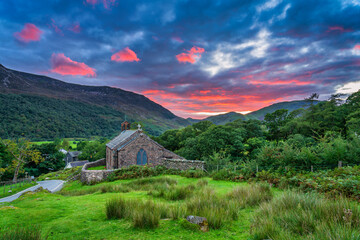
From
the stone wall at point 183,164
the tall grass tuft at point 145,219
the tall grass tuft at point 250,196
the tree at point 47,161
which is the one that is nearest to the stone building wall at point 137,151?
the stone wall at point 183,164

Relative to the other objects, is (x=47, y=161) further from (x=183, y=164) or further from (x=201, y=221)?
(x=201, y=221)

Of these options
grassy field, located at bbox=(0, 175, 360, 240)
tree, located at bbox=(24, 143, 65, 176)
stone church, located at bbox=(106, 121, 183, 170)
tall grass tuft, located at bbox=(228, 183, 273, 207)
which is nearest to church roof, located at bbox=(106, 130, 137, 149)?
stone church, located at bbox=(106, 121, 183, 170)

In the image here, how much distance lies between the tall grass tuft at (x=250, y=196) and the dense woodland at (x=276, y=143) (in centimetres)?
508

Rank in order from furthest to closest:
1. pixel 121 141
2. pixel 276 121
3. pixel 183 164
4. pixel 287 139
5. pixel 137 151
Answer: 1. pixel 276 121
2. pixel 287 139
3. pixel 121 141
4. pixel 137 151
5. pixel 183 164

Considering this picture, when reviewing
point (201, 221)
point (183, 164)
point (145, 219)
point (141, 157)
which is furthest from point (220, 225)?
point (141, 157)

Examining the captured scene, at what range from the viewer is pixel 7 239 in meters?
2.98

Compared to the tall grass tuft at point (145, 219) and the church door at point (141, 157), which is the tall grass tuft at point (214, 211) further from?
the church door at point (141, 157)

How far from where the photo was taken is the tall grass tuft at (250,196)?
598 centimetres

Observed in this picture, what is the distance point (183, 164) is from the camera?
18438mm

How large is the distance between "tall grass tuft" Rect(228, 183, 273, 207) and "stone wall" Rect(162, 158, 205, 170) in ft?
33.4

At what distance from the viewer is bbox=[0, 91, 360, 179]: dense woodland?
1037 cm

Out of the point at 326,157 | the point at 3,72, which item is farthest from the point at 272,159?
the point at 3,72

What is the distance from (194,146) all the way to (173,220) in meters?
31.1

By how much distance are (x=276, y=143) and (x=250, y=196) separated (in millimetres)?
18981
